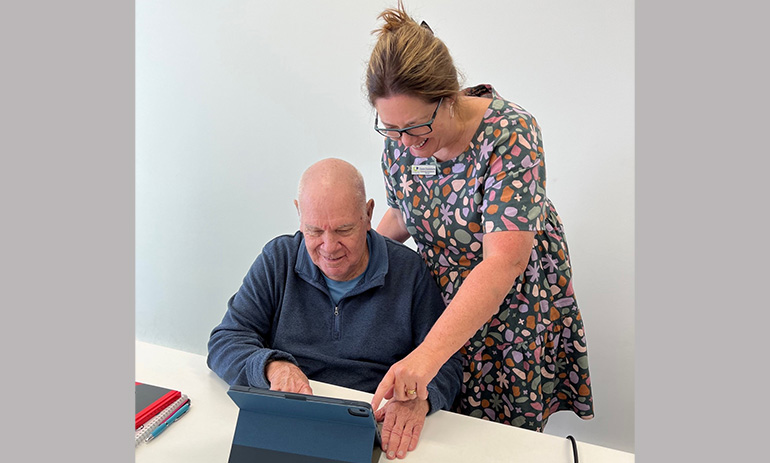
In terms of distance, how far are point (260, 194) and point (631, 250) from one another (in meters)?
1.76

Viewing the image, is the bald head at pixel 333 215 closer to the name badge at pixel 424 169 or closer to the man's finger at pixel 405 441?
the name badge at pixel 424 169

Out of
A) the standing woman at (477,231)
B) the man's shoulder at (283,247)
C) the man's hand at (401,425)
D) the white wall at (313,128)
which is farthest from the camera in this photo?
the white wall at (313,128)

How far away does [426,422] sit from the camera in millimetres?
1280

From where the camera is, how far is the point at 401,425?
1.21m

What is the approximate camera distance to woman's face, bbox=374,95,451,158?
4.32 feet

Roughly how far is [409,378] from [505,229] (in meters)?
0.41

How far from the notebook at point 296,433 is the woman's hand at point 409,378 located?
0.28 feet

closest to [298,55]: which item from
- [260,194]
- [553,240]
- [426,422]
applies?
[260,194]

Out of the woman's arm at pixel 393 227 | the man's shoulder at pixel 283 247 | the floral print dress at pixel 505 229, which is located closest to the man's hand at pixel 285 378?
the man's shoulder at pixel 283 247

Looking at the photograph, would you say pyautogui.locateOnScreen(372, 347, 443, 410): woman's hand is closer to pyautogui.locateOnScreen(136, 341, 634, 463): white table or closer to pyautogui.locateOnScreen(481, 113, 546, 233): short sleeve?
pyautogui.locateOnScreen(136, 341, 634, 463): white table

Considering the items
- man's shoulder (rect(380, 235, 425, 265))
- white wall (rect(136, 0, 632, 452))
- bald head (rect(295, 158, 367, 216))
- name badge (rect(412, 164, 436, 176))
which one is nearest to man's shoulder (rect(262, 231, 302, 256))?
bald head (rect(295, 158, 367, 216))

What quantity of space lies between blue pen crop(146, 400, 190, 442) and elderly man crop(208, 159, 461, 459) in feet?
0.44

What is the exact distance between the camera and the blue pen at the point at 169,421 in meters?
1.23

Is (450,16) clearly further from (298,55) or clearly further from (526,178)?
(526,178)
